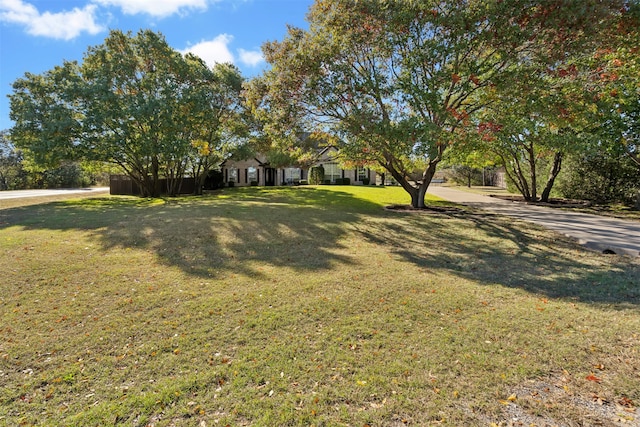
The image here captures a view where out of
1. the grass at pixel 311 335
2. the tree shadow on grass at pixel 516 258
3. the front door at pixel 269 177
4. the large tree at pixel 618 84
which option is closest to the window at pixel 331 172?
the front door at pixel 269 177

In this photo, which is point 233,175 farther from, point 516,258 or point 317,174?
point 516,258

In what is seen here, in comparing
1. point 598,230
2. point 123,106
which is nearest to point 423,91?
point 598,230

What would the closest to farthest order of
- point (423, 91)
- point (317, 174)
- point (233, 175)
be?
point (423, 91)
point (317, 174)
point (233, 175)

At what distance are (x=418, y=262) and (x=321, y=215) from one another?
533 centimetres

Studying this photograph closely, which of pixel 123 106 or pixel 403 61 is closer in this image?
pixel 403 61

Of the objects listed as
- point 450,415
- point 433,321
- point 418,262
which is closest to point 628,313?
point 433,321

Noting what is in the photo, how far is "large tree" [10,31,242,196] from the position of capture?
583 inches

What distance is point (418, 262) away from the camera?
635 cm

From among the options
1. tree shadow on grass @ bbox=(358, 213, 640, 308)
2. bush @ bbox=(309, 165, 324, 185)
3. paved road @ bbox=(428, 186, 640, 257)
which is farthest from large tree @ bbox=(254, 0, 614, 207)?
bush @ bbox=(309, 165, 324, 185)

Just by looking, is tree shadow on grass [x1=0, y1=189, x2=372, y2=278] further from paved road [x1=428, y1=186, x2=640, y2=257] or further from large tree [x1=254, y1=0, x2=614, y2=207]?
paved road [x1=428, y1=186, x2=640, y2=257]

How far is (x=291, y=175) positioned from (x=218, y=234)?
28750 mm

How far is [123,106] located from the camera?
15.5 m

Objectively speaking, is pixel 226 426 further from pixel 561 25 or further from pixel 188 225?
pixel 561 25

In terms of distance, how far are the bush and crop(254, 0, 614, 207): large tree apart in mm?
20752
